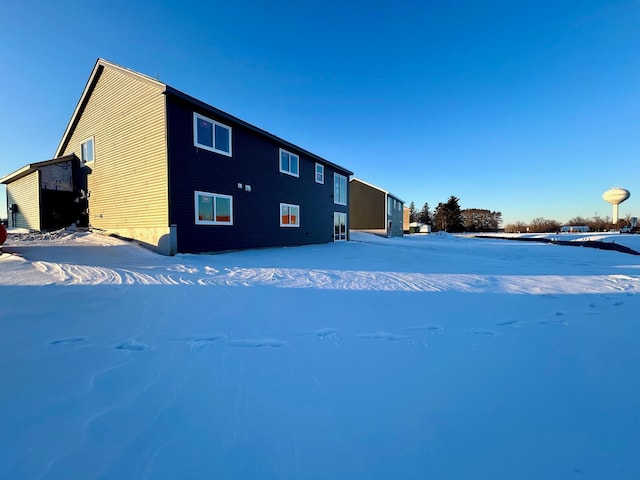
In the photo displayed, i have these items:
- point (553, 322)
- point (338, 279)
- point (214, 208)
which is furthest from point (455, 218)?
point (553, 322)

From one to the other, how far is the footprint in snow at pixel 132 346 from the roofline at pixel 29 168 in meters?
14.8

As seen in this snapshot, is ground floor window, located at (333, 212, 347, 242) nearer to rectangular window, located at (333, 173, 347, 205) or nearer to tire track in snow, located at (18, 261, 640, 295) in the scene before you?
rectangular window, located at (333, 173, 347, 205)

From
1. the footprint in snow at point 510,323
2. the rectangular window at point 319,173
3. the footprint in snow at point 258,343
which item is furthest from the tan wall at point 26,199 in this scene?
the footprint in snow at point 510,323

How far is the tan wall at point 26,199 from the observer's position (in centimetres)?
1346

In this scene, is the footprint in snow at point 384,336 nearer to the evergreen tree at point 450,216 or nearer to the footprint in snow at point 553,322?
the footprint in snow at point 553,322

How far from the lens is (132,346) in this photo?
3.18 meters

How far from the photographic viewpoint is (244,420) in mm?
2088

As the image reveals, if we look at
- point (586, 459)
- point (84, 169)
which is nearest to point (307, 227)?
point (84, 169)

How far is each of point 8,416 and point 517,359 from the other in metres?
4.51

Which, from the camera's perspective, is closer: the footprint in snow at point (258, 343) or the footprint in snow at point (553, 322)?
the footprint in snow at point (258, 343)

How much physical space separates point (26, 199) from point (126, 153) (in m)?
8.20

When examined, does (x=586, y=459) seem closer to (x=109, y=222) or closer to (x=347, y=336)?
(x=347, y=336)

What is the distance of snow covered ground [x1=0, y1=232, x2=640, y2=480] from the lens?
5.82 feet

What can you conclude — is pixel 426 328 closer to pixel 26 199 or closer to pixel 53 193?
pixel 53 193
